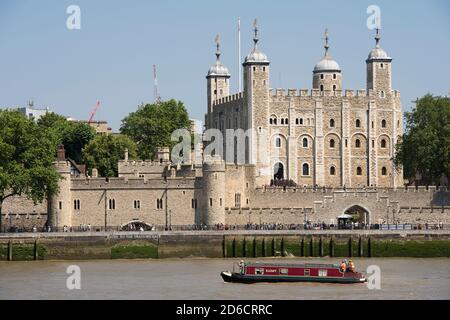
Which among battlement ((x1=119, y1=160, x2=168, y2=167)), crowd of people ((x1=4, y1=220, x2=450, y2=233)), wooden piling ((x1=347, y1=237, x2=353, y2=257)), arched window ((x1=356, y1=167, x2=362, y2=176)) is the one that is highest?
battlement ((x1=119, y1=160, x2=168, y2=167))

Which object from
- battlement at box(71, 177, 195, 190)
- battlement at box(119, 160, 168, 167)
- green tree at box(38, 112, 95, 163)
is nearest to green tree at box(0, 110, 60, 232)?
battlement at box(71, 177, 195, 190)

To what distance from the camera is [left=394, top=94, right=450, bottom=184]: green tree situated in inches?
4446

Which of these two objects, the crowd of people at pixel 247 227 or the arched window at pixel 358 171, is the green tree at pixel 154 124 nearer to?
the arched window at pixel 358 171

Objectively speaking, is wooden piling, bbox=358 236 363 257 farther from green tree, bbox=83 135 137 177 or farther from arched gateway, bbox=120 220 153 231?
green tree, bbox=83 135 137 177

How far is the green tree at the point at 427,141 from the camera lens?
113 m

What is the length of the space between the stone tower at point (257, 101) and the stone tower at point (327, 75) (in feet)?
28.6

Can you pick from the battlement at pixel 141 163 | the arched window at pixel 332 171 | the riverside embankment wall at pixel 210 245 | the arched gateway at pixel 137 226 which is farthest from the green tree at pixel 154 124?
the riverside embankment wall at pixel 210 245

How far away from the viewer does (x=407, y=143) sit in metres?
116

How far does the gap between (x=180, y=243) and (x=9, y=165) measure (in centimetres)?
1249

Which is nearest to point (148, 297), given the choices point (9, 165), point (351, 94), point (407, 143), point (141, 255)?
point (141, 255)

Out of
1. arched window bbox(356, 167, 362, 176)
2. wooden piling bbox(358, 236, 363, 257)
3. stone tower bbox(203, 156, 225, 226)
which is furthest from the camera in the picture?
arched window bbox(356, 167, 362, 176)

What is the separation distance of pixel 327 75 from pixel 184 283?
5667 cm

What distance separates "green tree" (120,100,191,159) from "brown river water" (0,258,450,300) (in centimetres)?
4423

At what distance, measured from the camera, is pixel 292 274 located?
7944 cm
